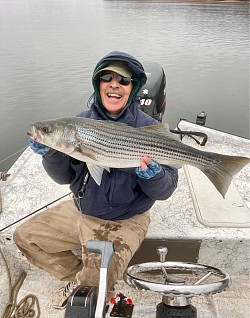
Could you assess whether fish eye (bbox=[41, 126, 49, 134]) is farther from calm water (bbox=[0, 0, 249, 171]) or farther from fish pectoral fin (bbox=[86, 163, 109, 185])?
calm water (bbox=[0, 0, 249, 171])

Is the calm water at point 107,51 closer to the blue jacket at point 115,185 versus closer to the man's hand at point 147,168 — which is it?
the blue jacket at point 115,185

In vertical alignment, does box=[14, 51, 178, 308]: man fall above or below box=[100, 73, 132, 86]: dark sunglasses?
below

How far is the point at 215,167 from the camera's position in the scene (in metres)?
2.98

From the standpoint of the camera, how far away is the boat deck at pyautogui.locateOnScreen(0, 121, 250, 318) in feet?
10.6

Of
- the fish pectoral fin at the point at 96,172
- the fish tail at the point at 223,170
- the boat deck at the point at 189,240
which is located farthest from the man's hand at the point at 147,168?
the boat deck at the point at 189,240

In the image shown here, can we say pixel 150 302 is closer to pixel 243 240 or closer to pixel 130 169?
pixel 243 240

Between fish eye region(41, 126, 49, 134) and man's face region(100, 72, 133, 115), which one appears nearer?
fish eye region(41, 126, 49, 134)

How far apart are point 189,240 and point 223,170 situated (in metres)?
0.84

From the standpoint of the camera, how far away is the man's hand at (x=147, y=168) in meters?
2.75

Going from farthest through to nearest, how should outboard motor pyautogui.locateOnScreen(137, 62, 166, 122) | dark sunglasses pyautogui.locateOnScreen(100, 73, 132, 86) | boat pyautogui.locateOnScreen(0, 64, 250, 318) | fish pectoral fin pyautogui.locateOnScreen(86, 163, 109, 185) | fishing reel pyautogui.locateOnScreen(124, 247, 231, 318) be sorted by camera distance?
outboard motor pyautogui.locateOnScreen(137, 62, 166, 122) → boat pyautogui.locateOnScreen(0, 64, 250, 318) → dark sunglasses pyautogui.locateOnScreen(100, 73, 132, 86) → fish pectoral fin pyautogui.locateOnScreen(86, 163, 109, 185) → fishing reel pyautogui.locateOnScreen(124, 247, 231, 318)

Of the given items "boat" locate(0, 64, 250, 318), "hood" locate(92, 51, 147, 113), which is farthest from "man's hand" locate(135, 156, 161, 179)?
"hood" locate(92, 51, 147, 113)

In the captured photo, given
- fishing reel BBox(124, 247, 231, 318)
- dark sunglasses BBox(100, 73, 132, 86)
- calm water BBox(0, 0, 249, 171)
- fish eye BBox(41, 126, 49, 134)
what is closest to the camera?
fishing reel BBox(124, 247, 231, 318)

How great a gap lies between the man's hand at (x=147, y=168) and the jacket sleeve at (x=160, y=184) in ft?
0.18

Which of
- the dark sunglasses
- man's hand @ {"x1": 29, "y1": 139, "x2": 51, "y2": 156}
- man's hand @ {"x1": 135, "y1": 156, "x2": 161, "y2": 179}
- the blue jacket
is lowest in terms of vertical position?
the blue jacket
